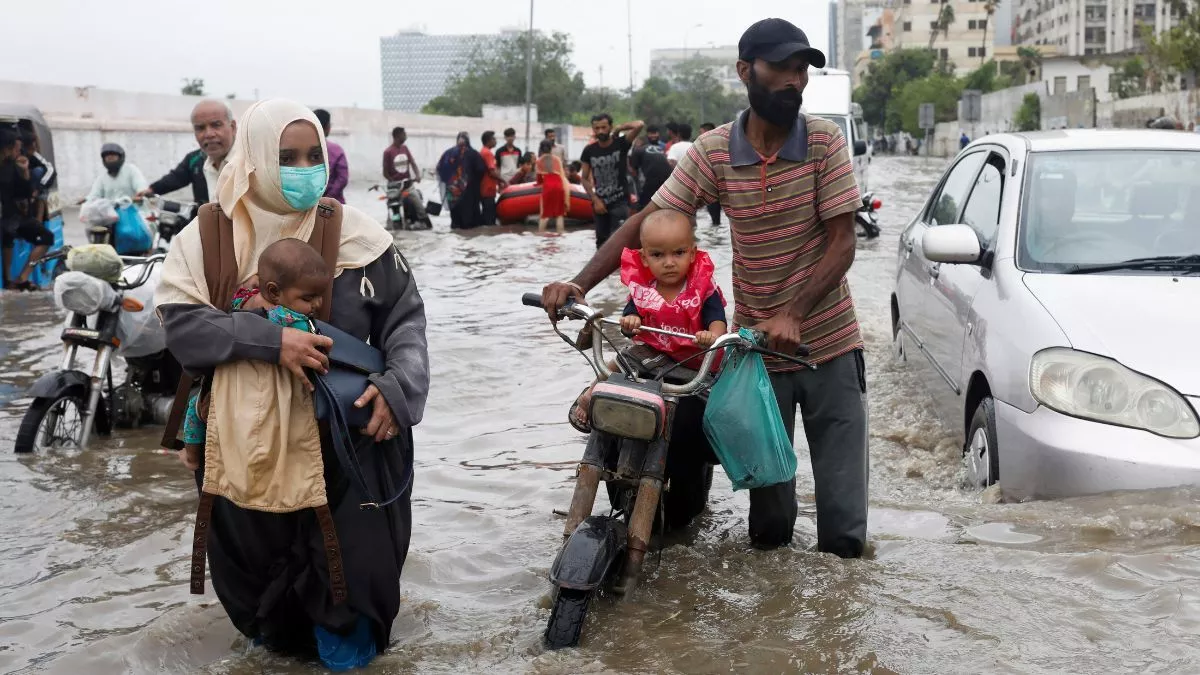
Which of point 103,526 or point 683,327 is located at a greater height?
point 683,327

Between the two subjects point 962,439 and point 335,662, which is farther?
point 962,439

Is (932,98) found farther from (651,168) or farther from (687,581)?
(687,581)

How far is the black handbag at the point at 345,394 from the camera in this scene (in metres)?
3.46

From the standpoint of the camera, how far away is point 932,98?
98.1 m

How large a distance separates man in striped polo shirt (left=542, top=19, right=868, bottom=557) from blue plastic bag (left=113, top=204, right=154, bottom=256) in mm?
6554

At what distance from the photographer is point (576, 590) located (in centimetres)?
372

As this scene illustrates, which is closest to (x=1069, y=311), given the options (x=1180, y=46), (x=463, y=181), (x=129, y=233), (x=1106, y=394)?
(x=1106, y=394)

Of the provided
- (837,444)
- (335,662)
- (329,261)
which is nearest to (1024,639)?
(837,444)

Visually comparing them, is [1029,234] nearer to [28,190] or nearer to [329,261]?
[329,261]

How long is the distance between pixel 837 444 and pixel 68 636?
274 centimetres

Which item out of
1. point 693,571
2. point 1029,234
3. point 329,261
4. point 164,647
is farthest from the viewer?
point 1029,234

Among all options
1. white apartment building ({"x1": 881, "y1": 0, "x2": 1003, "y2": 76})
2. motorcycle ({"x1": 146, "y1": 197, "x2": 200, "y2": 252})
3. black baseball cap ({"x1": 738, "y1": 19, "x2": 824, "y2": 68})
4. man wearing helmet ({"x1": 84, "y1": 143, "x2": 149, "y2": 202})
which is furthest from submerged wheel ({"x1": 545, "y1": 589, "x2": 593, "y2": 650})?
white apartment building ({"x1": 881, "y1": 0, "x2": 1003, "y2": 76})

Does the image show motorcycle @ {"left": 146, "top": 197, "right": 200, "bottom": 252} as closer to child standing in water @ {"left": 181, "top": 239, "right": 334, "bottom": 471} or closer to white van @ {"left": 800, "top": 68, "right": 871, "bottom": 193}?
child standing in water @ {"left": 181, "top": 239, "right": 334, "bottom": 471}

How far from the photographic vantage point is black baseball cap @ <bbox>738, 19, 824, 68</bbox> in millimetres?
4051
